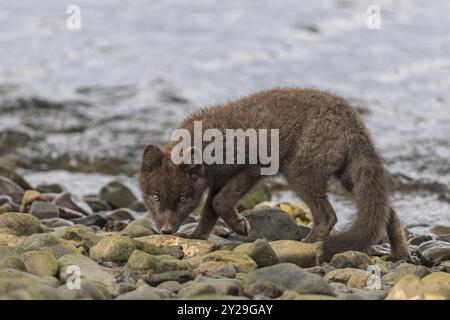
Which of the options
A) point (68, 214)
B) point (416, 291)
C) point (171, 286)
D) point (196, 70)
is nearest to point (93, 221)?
point (68, 214)

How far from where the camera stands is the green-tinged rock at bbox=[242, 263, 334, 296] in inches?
257

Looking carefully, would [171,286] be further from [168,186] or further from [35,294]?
[168,186]

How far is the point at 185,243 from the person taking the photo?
827cm

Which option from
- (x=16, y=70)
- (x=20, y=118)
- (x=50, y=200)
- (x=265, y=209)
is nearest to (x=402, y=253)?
(x=265, y=209)

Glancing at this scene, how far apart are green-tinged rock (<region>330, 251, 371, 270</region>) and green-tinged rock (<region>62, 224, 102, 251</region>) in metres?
2.16

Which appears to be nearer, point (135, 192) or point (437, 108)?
point (135, 192)

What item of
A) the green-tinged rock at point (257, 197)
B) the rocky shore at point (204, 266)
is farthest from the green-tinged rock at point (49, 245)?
the green-tinged rock at point (257, 197)

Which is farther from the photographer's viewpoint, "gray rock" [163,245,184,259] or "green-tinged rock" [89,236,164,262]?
"gray rock" [163,245,184,259]

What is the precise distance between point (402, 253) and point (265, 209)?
4.71 feet

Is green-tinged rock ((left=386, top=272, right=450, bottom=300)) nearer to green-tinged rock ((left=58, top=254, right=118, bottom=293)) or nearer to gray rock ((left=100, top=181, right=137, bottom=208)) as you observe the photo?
green-tinged rock ((left=58, top=254, right=118, bottom=293))

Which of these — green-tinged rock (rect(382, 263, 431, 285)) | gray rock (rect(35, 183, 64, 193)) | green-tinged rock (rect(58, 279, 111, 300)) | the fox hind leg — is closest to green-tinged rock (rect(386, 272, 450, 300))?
green-tinged rock (rect(382, 263, 431, 285))

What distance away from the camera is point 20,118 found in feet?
60.6

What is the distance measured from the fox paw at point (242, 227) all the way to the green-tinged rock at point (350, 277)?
1.57m

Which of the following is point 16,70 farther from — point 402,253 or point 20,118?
point 402,253
